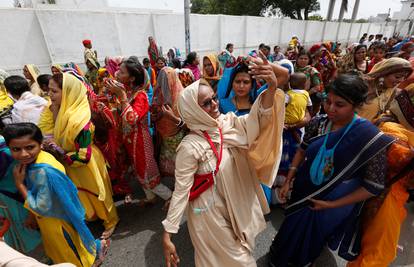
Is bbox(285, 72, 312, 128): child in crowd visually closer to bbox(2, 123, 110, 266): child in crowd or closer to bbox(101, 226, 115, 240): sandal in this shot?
bbox(2, 123, 110, 266): child in crowd

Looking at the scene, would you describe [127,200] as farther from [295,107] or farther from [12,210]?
[295,107]

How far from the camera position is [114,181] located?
10.1 feet

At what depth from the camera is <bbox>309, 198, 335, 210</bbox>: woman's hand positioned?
5.13 ft

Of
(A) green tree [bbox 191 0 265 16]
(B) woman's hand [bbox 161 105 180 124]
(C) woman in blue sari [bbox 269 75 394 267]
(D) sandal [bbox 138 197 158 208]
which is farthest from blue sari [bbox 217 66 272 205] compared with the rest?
(A) green tree [bbox 191 0 265 16]

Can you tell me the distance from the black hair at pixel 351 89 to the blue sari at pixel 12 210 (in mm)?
2439

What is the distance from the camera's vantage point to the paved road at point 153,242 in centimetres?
219

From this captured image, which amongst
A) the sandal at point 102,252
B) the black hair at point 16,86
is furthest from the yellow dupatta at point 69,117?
the black hair at point 16,86

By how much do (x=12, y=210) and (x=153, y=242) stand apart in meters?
1.34

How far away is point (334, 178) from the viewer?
4.98 ft

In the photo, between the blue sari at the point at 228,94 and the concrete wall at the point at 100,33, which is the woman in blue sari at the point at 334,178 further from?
the concrete wall at the point at 100,33

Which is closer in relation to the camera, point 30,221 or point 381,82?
point 30,221

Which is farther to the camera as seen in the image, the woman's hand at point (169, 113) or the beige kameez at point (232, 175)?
the woman's hand at point (169, 113)

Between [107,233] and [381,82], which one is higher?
[381,82]

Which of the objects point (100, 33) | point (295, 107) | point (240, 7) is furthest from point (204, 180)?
point (240, 7)
